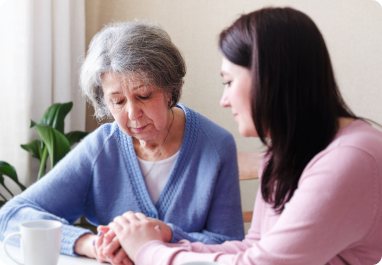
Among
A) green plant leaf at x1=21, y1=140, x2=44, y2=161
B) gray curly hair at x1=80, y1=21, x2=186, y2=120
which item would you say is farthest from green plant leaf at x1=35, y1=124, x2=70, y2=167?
gray curly hair at x1=80, y1=21, x2=186, y2=120

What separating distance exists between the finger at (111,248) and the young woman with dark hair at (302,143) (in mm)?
118

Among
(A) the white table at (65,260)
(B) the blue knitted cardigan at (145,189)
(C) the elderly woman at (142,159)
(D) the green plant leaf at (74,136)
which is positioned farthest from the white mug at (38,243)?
(D) the green plant leaf at (74,136)

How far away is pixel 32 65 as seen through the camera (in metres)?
1.99

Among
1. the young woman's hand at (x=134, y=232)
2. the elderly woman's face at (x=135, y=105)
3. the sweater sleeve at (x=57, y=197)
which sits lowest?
the sweater sleeve at (x=57, y=197)

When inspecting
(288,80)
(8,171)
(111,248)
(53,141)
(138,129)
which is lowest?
(8,171)

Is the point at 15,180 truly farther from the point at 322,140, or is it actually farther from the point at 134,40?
the point at 322,140

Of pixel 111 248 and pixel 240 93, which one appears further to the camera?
pixel 111 248

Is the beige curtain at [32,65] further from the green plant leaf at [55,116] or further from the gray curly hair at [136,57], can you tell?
the gray curly hair at [136,57]

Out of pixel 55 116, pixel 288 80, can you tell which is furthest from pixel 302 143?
pixel 55 116

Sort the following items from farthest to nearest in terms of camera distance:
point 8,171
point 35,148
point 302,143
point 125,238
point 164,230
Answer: point 35,148 < point 8,171 < point 164,230 < point 125,238 < point 302,143

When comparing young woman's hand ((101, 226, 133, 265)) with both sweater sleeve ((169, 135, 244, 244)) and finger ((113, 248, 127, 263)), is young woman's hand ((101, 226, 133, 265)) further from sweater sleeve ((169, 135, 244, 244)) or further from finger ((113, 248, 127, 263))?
sweater sleeve ((169, 135, 244, 244))

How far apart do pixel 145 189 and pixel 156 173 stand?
0.07 m

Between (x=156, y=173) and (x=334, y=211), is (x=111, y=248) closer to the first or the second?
(x=156, y=173)

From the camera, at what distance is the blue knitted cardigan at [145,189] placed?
1.15 metres
